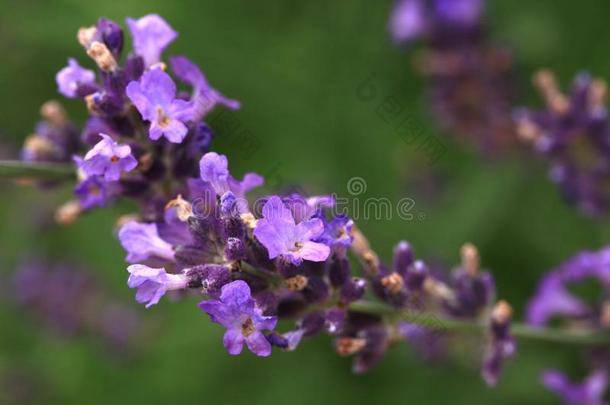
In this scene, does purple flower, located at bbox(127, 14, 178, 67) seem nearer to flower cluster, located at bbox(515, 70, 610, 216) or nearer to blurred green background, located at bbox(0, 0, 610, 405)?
flower cluster, located at bbox(515, 70, 610, 216)

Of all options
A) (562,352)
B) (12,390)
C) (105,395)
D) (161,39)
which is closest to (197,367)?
(105,395)

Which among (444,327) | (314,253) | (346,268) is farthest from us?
(444,327)

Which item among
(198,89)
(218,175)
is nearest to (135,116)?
(198,89)

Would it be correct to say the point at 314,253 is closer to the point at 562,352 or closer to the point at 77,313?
the point at 562,352

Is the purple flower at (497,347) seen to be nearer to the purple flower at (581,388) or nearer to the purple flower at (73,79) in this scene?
the purple flower at (581,388)

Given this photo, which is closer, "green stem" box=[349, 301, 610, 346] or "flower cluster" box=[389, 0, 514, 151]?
"green stem" box=[349, 301, 610, 346]

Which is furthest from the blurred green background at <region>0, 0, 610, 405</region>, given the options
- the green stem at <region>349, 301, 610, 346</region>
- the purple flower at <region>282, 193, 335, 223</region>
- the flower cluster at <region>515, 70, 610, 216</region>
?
the purple flower at <region>282, 193, 335, 223</region>
